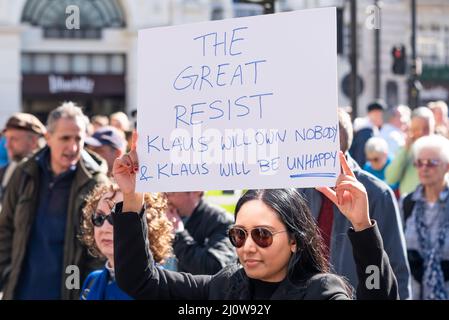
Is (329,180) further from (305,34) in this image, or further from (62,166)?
(62,166)

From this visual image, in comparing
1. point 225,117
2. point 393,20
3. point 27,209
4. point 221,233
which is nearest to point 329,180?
point 225,117

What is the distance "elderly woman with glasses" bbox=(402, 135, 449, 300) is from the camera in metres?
5.93

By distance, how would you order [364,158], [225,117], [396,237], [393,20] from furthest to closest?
[393,20]
[364,158]
[396,237]
[225,117]

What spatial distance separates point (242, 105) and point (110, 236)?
1.18 metres

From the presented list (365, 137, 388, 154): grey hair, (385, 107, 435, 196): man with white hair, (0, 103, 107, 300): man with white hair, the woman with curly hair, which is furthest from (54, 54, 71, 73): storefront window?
the woman with curly hair

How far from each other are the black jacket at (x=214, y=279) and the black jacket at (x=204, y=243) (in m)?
1.36

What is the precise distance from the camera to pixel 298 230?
3.34 m

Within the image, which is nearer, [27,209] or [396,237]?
[396,237]

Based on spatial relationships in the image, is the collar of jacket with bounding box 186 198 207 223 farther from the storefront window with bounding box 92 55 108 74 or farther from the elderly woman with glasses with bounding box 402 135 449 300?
the storefront window with bounding box 92 55 108 74

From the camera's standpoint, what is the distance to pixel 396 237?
4.82 m

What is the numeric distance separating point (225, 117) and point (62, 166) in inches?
102

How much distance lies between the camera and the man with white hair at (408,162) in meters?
8.12

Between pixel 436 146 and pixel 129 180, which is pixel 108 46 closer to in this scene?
pixel 436 146

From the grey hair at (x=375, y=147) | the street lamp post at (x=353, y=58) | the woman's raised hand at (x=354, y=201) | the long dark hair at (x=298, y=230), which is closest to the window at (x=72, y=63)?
the street lamp post at (x=353, y=58)
